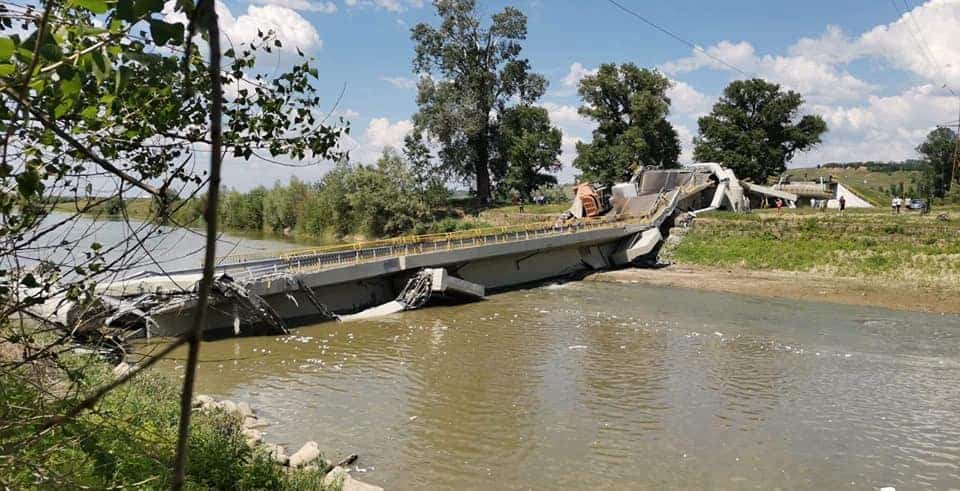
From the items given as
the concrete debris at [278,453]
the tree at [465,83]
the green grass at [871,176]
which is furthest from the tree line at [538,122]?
the concrete debris at [278,453]

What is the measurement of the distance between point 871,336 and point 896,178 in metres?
110

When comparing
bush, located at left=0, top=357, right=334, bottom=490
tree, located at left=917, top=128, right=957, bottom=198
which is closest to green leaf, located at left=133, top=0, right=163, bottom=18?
bush, located at left=0, top=357, right=334, bottom=490

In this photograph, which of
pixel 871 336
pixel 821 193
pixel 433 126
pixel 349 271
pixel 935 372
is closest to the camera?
pixel 935 372

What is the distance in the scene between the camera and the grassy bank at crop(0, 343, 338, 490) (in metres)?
5.55

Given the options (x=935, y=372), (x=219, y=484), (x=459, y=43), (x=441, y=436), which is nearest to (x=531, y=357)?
(x=441, y=436)

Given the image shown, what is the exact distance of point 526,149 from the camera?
55.1 m

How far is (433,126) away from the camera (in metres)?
52.4

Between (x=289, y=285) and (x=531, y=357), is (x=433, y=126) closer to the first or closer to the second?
(x=289, y=285)

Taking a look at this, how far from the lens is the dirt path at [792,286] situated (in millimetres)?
27344

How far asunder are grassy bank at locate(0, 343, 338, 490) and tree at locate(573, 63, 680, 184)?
155ft

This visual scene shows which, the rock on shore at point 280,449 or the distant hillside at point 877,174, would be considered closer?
the rock on shore at point 280,449

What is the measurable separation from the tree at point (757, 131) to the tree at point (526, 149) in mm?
14881

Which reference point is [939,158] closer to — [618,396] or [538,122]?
[538,122]

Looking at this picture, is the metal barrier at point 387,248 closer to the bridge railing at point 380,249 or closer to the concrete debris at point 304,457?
the bridge railing at point 380,249
